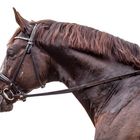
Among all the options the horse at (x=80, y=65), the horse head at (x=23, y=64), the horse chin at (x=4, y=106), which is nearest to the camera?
the horse at (x=80, y=65)

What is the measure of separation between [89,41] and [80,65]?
301 millimetres

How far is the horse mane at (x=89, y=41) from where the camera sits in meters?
5.95

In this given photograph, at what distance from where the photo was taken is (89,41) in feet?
20.1

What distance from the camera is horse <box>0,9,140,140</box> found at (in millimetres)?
5645

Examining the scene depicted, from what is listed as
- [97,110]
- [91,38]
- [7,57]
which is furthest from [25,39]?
[97,110]

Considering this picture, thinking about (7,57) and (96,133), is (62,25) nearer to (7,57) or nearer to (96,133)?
(7,57)

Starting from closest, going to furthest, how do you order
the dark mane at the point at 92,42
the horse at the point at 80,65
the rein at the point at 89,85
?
1. the horse at the point at 80,65
2. the rein at the point at 89,85
3. the dark mane at the point at 92,42

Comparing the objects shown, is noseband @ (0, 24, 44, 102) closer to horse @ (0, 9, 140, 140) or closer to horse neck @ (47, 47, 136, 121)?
horse @ (0, 9, 140, 140)

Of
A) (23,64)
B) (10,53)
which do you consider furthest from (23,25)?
(23,64)

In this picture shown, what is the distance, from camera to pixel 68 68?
629 cm

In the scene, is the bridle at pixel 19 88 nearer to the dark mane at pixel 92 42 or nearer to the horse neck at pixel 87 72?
the horse neck at pixel 87 72

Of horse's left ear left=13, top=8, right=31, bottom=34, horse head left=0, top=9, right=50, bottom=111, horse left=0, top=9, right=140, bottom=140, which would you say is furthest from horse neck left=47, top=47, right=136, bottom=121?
horse's left ear left=13, top=8, right=31, bottom=34

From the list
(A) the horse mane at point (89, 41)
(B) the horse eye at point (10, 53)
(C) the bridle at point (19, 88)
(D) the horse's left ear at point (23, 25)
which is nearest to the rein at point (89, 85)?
(C) the bridle at point (19, 88)

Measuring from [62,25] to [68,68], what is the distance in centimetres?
53
